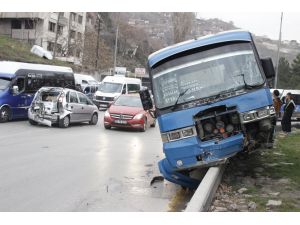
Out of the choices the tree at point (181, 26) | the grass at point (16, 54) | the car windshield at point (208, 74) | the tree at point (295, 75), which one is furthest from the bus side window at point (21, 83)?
the tree at point (295, 75)

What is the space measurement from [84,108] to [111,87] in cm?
1264

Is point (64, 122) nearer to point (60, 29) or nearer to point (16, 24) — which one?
point (16, 24)

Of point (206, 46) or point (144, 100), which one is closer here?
point (206, 46)

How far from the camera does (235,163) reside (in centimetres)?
1084

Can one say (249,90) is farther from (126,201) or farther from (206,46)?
(126,201)

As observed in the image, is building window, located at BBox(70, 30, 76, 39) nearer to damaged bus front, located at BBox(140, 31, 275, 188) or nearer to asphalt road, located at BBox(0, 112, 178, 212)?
asphalt road, located at BBox(0, 112, 178, 212)

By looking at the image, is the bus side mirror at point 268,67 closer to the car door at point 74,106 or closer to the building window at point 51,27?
the car door at point 74,106

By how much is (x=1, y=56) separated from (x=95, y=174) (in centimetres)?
3038

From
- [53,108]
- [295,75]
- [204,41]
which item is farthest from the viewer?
[295,75]

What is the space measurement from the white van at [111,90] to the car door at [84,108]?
418 inches

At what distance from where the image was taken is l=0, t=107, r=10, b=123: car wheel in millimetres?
20094

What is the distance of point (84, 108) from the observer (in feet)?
71.1

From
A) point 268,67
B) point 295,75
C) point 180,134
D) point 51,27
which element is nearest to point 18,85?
point 180,134
